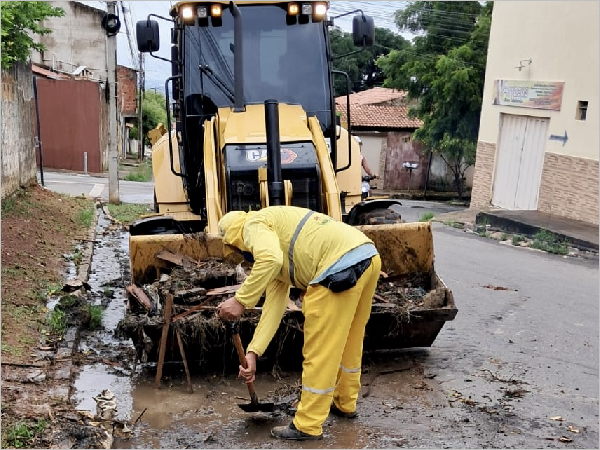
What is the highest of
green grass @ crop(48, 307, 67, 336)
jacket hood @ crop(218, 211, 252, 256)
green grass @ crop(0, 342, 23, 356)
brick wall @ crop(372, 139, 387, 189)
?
jacket hood @ crop(218, 211, 252, 256)

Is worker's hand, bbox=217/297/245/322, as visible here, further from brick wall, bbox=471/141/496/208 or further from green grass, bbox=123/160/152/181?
Result: green grass, bbox=123/160/152/181

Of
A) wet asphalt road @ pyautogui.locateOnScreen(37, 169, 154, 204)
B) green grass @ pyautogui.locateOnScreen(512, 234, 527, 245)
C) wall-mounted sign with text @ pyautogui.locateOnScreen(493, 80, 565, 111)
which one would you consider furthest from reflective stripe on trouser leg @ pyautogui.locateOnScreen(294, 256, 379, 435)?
wall-mounted sign with text @ pyautogui.locateOnScreen(493, 80, 565, 111)

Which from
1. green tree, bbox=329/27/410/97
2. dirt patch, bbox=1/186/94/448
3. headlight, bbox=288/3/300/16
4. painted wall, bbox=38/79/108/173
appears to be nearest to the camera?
dirt patch, bbox=1/186/94/448

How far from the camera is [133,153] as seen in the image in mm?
46344

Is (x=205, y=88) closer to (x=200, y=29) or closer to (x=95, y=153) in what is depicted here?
(x=200, y=29)

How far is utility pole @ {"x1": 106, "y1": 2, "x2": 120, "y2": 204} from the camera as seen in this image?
16.9 m

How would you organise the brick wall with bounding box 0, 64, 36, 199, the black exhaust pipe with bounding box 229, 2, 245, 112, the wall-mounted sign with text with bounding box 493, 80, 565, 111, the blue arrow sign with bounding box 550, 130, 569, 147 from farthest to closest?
the wall-mounted sign with text with bounding box 493, 80, 565, 111 < the blue arrow sign with bounding box 550, 130, 569, 147 < the brick wall with bounding box 0, 64, 36, 199 < the black exhaust pipe with bounding box 229, 2, 245, 112

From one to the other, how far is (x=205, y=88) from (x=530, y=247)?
8782 mm

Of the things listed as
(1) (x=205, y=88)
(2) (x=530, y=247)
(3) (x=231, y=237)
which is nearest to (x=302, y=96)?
(1) (x=205, y=88)

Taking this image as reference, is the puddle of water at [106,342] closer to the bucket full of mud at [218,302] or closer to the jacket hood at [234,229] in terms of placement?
the bucket full of mud at [218,302]

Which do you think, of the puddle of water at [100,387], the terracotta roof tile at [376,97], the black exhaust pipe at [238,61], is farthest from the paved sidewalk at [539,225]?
the terracotta roof tile at [376,97]

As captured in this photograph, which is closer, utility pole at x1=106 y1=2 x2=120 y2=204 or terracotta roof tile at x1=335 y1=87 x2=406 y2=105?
utility pole at x1=106 y1=2 x2=120 y2=204

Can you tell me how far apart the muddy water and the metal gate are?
13.1m

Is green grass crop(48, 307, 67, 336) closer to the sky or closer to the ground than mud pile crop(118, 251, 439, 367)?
closer to the ground
